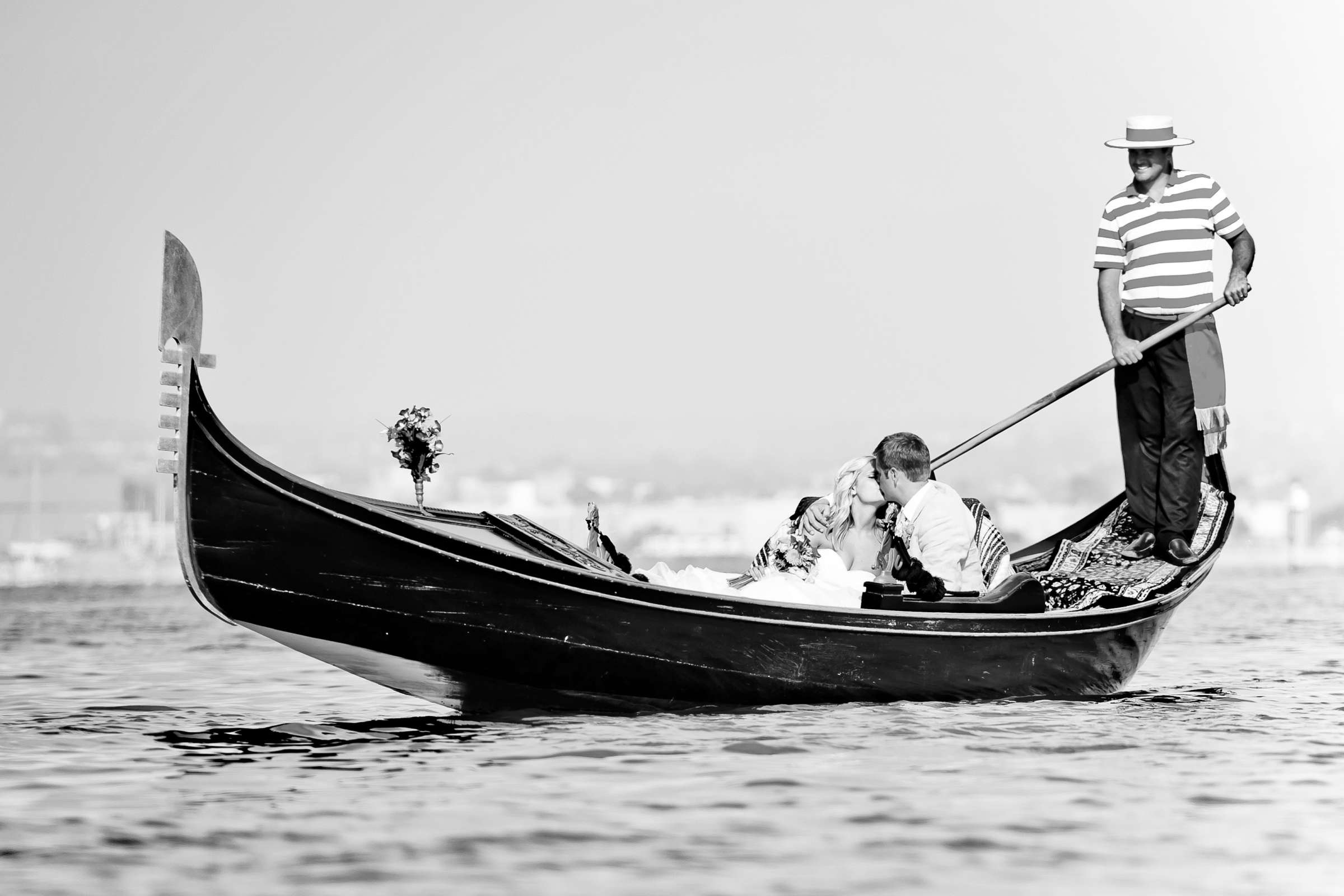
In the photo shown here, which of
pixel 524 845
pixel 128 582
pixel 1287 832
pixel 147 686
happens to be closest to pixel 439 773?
pixel 524 845

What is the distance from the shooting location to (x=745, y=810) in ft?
17.9

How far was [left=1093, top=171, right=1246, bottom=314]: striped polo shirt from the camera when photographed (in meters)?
7.90

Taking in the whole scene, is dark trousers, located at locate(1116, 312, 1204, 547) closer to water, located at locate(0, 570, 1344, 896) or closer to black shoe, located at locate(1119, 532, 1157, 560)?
black shoe, located at locate(1119, 532, 1157, 560)

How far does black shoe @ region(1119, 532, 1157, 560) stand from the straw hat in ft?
5.70

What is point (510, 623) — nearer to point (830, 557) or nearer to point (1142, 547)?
point (830, 557)

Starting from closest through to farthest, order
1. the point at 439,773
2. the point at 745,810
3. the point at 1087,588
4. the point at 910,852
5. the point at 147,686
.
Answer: the point at 910,852 → the point at 745,810 → the point at 439,773 → the point at 1087,588 → the point at 147,686

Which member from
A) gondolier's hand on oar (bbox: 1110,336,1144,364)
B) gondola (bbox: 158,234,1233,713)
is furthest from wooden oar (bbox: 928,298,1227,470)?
A: gondola (bbox: 158,234,1233,713)

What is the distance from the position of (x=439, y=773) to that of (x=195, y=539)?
3.77 feet

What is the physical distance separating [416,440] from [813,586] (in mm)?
1585

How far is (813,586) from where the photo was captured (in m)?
6.95

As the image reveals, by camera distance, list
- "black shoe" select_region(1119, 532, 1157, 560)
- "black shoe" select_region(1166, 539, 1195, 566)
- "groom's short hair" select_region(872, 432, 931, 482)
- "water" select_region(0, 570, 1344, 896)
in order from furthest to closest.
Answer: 1. "black shoe" select_region(1119, 532, 1157, 560)
2. "black shoe" select_region(1166, 539, 1195, 566)
3. "groom's short hair" select_region(872, 432, 931, 482)
4. "water" select_region(0, 570, 1344, 896)

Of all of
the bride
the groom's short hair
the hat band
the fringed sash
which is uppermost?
the hat band

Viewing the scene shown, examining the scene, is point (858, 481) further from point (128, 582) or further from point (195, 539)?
point (128, 582)

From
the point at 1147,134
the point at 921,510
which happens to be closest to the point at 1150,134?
the point at 1147,134
